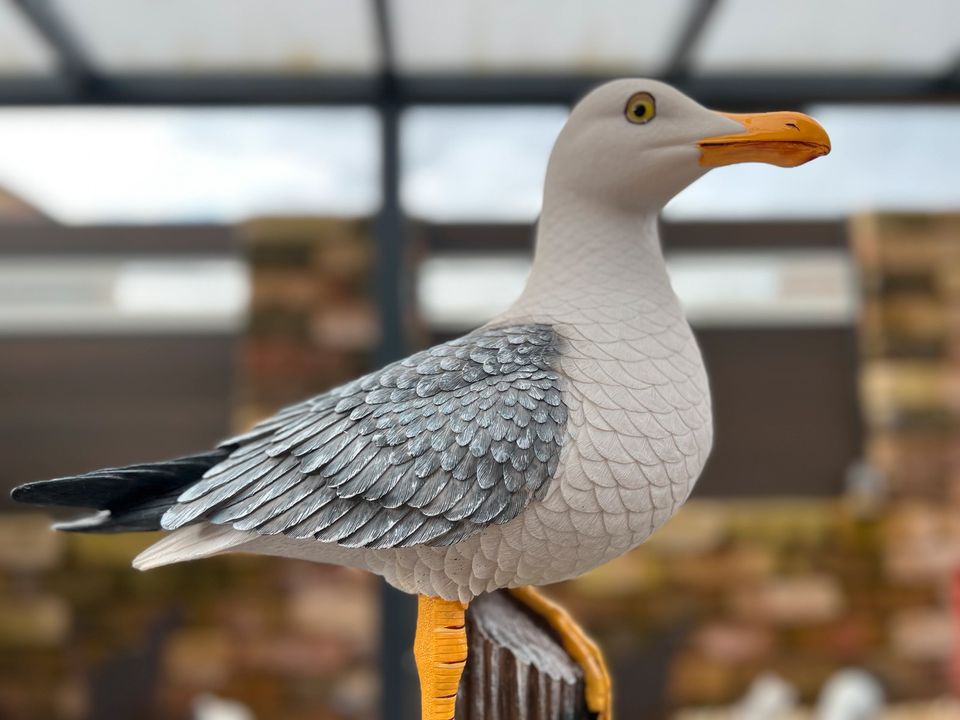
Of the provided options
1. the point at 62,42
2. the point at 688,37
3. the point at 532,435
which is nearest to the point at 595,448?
the point at 532,435

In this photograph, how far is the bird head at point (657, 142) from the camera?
63 cm

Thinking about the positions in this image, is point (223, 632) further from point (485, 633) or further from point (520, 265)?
point (485, 633)

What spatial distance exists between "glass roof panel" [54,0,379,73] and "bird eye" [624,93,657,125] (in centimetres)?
135

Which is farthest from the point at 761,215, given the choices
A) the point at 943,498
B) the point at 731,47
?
the point at 943,498

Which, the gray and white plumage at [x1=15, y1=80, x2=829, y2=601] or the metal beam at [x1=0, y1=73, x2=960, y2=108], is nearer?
the gray and white plumage at [x1=15, y1=80, x2=829, y2=601]

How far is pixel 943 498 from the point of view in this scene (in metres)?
1.91

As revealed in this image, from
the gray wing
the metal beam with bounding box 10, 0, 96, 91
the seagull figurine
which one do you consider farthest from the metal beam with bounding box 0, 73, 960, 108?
the gray wing

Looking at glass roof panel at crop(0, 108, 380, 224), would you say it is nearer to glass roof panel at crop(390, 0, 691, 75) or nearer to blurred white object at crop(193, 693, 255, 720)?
glass roof panel at crop(390, 0, 691, 75)

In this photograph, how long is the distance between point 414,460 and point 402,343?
4.38 ft

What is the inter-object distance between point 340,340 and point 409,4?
0.83 meters

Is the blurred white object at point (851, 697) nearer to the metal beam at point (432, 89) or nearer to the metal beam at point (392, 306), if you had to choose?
the metal beam at point (392, 306)

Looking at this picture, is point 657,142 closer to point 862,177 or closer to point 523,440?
point 523,440

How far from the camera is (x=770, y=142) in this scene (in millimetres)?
632

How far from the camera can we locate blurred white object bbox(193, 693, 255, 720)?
5.74 ft
